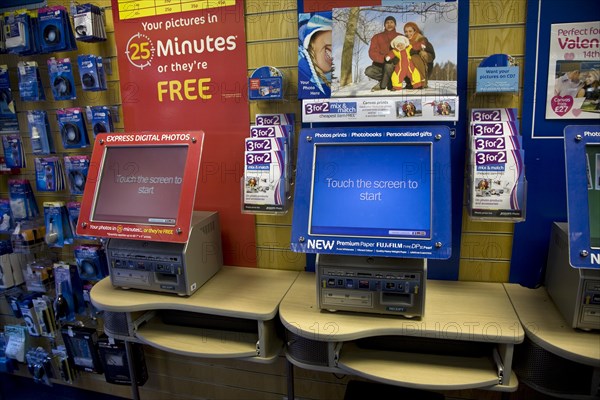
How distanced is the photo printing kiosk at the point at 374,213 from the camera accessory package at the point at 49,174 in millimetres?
1725

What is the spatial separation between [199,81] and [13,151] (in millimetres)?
1430

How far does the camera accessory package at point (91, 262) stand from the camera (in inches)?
93.6

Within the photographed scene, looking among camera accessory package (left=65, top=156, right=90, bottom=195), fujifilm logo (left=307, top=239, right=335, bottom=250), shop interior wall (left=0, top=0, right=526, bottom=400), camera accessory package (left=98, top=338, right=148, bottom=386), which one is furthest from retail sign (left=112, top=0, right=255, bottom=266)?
camera accessory package (left=98, top=338, right=148, bottom=386)

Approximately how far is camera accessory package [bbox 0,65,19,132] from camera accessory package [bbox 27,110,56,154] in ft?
0.66

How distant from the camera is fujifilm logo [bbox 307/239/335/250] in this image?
154 cm

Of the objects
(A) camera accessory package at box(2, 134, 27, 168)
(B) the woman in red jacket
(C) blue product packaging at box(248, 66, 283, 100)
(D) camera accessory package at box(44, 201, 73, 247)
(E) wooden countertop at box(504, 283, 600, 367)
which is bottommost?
(E) wooden countertop at box(504, 283, 600, 367)

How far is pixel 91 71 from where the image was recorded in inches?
85.7

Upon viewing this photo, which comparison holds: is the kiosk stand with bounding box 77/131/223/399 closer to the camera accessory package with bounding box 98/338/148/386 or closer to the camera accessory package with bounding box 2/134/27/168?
the camera accessory package with bounding box 98/338/148/386

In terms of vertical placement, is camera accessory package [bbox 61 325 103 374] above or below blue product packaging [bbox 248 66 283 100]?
below

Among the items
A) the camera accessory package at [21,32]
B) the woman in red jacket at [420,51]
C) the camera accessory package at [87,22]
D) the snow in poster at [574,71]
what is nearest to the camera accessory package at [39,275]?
the camera accessory package at [21,32]

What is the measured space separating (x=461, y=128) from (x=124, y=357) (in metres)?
2.42

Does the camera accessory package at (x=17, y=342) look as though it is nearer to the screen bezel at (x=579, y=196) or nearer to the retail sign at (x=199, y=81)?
the retail sign at (x=199, y=81)

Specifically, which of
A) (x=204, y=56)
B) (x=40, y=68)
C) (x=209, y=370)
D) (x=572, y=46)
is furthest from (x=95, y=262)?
(x=572, y=46)

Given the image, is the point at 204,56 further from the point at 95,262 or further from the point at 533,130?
the point at 533,130
